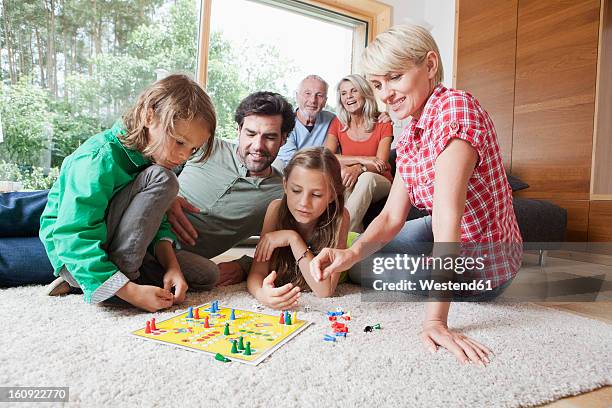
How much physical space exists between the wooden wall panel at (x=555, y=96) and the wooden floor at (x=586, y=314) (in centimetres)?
53

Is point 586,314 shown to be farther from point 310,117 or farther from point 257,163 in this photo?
point 310,117

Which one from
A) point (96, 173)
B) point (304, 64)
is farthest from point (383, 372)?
point (304, 64)

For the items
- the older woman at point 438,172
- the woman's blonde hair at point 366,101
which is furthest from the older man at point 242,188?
the woman's blonde hair at point 366,101

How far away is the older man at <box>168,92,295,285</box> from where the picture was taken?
4.82ft

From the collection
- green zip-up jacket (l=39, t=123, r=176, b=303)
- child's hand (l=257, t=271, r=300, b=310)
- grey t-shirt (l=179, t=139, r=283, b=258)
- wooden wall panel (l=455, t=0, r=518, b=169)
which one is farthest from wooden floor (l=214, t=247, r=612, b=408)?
wooden wall panel (l=455, t=0, r=518, b=169)

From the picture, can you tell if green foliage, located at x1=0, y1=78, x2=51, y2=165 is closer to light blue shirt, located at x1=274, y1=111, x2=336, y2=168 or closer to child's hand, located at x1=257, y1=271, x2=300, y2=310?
light blue shirt, located at x1=274, y1=111, x2=336, y2=168

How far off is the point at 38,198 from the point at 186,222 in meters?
0.50

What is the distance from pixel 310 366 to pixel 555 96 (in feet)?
7.70

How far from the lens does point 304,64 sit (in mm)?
3352

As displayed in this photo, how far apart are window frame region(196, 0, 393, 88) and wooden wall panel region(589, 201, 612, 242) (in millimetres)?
2088

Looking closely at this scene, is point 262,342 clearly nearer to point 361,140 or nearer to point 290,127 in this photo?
point 290,127

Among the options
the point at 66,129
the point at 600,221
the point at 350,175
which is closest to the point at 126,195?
the point at 350,175

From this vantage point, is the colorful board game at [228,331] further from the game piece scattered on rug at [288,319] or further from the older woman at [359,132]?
the older woman at [359,132]

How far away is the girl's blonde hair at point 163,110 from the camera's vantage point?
1.05 meters
